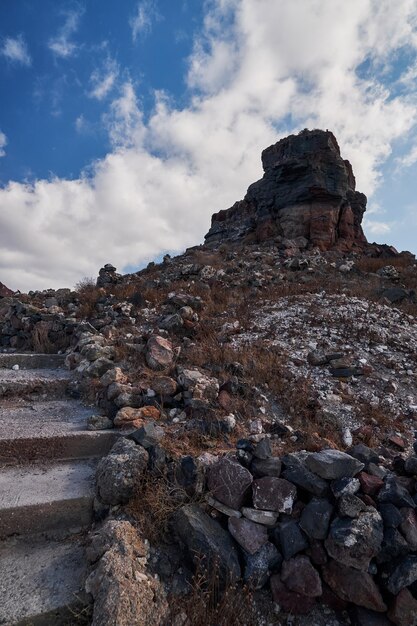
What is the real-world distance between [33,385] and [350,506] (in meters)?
4.22

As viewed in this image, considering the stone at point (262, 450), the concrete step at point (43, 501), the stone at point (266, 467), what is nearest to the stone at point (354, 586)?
the stone at point (266, 467)

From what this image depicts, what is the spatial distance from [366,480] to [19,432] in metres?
3.24

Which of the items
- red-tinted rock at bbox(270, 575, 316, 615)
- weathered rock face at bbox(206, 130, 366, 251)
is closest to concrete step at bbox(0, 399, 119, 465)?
red-tinted rock at bbox(270, 575, 316, 615)

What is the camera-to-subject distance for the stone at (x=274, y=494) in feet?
8.23

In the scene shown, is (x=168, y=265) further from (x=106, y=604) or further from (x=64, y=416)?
(x=106, y=604)

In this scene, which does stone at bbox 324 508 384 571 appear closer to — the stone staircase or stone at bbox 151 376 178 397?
the stone staircase

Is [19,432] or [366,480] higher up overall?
[366,480]

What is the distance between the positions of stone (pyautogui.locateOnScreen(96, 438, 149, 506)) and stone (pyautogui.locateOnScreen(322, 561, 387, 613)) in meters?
1.55

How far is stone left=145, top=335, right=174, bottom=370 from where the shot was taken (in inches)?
186

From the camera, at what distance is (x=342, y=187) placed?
17.8 metres

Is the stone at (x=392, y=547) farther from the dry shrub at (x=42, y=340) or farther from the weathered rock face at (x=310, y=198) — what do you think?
the weathered rock face at (x=310, y=198)

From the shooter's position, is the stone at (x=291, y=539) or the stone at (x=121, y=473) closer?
the stone at (x=291, y=539)

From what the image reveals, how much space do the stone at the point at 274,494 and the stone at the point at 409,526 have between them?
0.73 metres

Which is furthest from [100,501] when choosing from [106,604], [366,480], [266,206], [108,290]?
[266,206]
